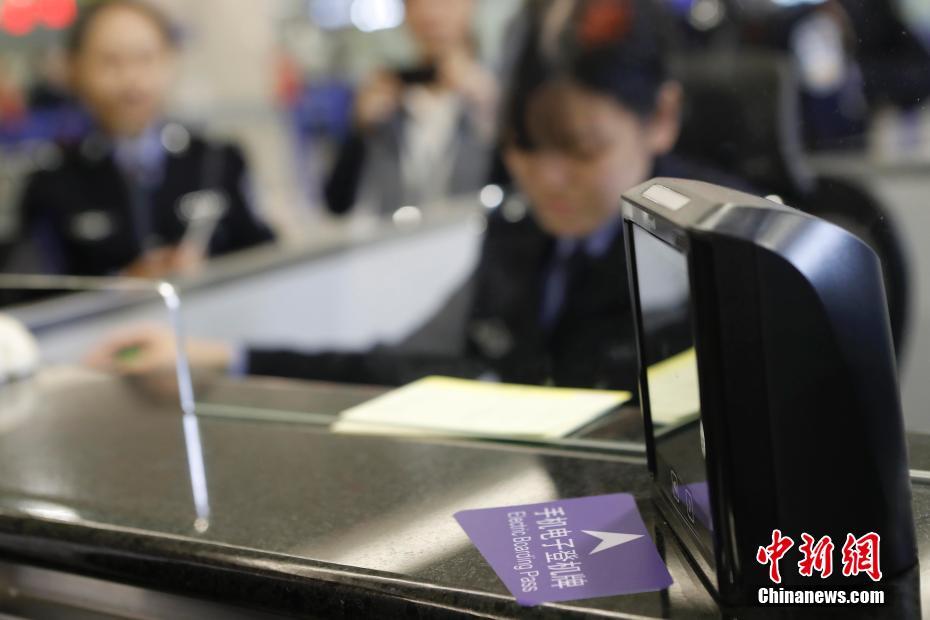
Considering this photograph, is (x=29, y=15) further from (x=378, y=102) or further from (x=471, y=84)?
(x=471, y=84)

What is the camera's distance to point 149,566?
0.62m

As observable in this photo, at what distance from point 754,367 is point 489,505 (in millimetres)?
240

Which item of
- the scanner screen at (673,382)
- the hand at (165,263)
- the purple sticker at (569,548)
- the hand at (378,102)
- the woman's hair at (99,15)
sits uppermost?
the woman's hair at (99,15)

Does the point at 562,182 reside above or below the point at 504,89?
below

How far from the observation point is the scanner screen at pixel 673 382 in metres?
0.47

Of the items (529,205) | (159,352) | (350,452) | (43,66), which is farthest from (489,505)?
(43,66)

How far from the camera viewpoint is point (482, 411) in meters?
0.82

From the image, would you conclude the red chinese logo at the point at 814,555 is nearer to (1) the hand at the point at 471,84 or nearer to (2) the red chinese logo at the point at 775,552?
(2) the red chinese logo at the point at 775,552

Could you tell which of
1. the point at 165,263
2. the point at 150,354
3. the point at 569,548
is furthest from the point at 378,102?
the point at 569,548

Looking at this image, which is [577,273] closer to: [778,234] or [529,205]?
[529,205]

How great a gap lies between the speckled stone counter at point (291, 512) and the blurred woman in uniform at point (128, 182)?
1971mm

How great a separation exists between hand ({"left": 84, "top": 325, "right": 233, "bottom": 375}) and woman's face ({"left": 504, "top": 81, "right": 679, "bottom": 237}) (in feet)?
1.92

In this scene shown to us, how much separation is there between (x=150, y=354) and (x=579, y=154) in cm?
71

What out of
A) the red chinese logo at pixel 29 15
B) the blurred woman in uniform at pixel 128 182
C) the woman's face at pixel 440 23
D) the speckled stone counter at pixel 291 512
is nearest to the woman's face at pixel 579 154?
the speckled stone counter at pixel 291 512
